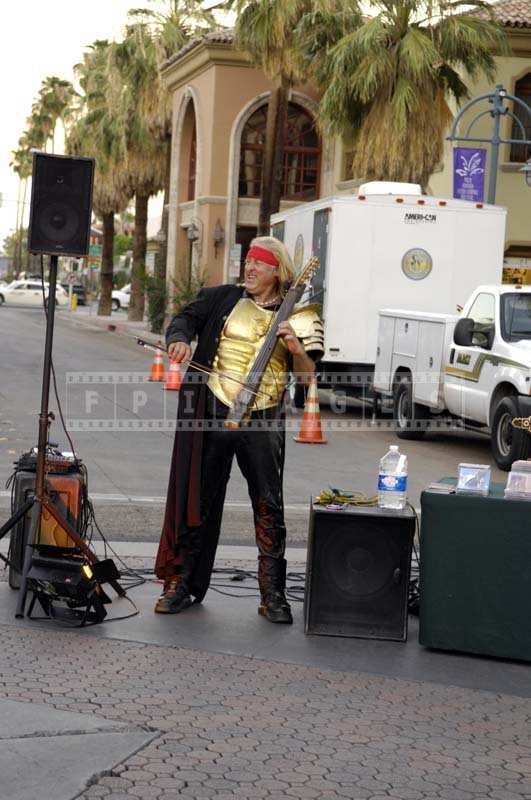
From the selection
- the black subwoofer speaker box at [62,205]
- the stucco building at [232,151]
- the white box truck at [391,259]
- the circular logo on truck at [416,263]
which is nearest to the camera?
the black subwoofer speaker box at [62,205]

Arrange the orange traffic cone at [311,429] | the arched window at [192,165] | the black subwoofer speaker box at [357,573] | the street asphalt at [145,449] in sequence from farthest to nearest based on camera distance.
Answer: the arched window at [192,165]
the orange traffic cone at [311,429]
the street asphalt at [145,449]
the black subwoofer speaker box at [357,573]

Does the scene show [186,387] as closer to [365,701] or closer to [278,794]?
[365,701]

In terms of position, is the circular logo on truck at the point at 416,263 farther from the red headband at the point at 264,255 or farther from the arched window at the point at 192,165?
the arched window at the point at 192,165

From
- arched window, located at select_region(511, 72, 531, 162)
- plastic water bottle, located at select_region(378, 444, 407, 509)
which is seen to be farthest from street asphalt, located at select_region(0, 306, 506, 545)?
arched window, located at select_region(511, 72, 531, 162)

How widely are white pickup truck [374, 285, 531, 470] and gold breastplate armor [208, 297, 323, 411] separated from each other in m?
7.33

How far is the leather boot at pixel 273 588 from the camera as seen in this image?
23.1 feet

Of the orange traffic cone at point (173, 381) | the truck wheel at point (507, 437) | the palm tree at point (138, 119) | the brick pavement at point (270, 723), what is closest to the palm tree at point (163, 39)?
the palm tree at point (138, 119)

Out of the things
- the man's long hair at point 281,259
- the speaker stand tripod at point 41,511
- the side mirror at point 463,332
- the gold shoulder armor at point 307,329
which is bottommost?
the speaker stand tripod at point 41,511

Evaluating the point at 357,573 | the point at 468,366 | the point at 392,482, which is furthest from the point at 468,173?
the point at 357,573

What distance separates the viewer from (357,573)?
6855mm

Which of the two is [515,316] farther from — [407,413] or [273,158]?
[273,158]

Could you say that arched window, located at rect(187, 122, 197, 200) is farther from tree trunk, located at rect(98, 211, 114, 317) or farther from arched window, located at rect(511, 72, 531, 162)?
arched window, located at rect(511, 72, 531, 162)

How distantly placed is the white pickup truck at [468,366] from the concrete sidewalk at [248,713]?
310 inches

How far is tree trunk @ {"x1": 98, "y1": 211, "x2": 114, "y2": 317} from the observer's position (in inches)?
2099
